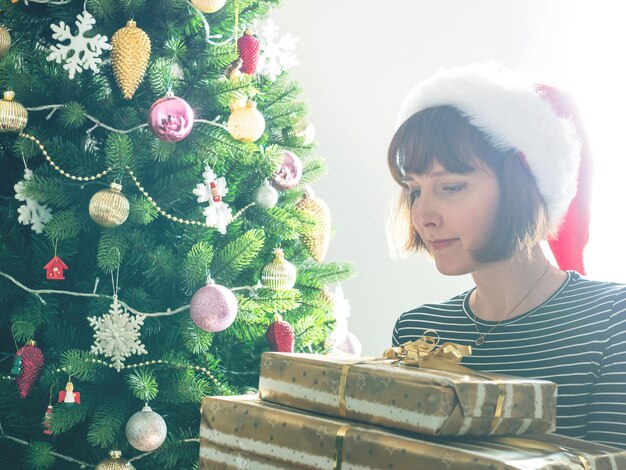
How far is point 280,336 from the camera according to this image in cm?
147

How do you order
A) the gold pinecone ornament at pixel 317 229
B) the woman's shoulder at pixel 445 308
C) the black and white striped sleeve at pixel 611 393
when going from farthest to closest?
the gold pinecone ornament at pixel 317 229, the woman's shoulder at pixel 445 308, the black and white striped sleeve at pixel 611 393

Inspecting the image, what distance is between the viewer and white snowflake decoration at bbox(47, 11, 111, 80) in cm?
138

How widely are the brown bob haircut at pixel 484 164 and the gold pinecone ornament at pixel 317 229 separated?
1.54 ft

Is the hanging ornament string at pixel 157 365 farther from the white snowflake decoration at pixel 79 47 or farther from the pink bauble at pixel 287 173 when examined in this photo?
the white snowflake decoration at pixel 79 47

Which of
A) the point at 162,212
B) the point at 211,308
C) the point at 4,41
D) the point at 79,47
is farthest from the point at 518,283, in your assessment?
the point at 4,41

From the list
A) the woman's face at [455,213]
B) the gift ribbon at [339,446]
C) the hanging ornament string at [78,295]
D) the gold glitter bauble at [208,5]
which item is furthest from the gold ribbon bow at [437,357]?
the gold glitter bauble at [208,5]

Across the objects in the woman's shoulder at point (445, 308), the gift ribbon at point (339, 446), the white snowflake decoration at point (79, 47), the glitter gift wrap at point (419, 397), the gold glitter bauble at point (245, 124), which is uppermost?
the white snowflake decoration at point (79, 47)

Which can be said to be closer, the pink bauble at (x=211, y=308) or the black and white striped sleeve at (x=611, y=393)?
the black and white striped sleeve at (x=611, y=393)

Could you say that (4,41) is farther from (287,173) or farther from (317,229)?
(317,229)

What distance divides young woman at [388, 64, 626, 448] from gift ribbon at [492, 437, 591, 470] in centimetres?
32

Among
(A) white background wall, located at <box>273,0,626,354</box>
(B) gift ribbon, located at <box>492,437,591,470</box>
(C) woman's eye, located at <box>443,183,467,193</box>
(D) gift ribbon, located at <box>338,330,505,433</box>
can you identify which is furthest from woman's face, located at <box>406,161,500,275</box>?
(A) white background wall, located at <box>273,0,626,354</box>

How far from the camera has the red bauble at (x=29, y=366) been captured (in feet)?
4.50

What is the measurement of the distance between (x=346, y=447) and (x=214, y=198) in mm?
774

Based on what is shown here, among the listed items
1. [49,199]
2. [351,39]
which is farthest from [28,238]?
[351,39]
